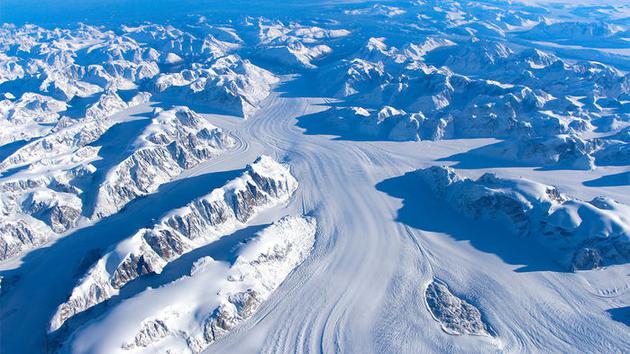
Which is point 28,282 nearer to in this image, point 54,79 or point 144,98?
point 144,98

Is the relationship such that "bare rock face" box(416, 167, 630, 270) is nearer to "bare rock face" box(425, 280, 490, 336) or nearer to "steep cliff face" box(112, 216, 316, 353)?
"bare rock face" box(425, 280, 490, 336)

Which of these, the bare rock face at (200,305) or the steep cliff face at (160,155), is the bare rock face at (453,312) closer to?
the bare rock face at (200,305)

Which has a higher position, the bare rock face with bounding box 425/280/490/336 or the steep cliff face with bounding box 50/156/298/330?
the steep cliff face with bounding box 50/156/298/330

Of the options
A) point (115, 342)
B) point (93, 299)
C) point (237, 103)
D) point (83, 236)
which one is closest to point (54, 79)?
point (237, 103)

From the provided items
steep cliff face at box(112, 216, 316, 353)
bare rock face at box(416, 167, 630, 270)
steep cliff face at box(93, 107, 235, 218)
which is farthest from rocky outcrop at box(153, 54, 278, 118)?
bare rock face at box(416, 167, 630, 270)

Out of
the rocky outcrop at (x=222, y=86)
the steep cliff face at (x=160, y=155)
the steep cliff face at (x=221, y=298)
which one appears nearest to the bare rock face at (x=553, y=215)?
the steep cliff face at (x=221, y=298)

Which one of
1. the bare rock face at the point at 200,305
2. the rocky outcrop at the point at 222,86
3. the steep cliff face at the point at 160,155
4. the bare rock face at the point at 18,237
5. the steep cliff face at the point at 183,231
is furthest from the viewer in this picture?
the rocky outcrop at the point at 222,86
